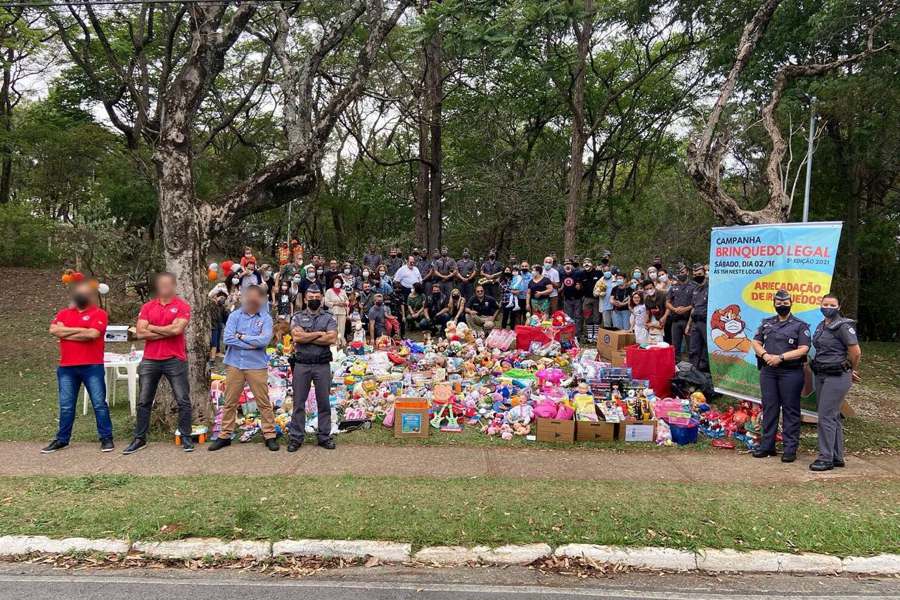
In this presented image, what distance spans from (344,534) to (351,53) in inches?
841

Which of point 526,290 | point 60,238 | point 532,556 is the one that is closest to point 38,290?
point 60,238

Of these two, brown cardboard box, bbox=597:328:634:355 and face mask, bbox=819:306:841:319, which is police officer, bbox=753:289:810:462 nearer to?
face mask, bbox=819:306:841:319

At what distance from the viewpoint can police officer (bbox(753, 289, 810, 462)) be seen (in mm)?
6938

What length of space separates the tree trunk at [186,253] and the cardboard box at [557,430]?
452cm

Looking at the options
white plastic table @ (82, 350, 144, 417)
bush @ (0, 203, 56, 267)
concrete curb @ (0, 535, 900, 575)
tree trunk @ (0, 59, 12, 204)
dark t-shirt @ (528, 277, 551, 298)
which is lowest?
concrete curb @ (0, 535, 900, 575)

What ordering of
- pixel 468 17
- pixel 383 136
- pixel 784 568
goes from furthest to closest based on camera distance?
1. pixel 383 136
2. pixel 468 17
3. pixel 784 568

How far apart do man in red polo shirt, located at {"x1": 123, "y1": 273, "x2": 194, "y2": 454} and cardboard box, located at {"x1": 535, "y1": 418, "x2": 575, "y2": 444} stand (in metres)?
4.45

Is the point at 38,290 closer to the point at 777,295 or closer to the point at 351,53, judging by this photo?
→ the point at 351,53

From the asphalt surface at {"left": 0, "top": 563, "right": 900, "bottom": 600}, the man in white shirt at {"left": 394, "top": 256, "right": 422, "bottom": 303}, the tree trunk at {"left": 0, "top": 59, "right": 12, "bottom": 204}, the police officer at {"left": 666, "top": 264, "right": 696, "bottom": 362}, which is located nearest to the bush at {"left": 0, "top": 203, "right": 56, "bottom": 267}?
the tree trunk at {"left": 0, "top": 59, "right": 12, "bottom": 204}

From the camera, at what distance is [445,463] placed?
6.76 meters

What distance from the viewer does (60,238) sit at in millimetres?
16672

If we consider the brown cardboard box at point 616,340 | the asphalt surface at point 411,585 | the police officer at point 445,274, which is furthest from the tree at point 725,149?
the police officer at point 445,274

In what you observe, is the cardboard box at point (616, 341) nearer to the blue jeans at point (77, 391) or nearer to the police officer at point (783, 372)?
the police officer at point (783, 372)

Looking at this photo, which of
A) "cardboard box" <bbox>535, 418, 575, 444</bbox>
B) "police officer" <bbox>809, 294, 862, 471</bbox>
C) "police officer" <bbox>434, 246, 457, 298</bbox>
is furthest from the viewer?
"police officer" <bbox>434, 246, 457, 298</bbox>
